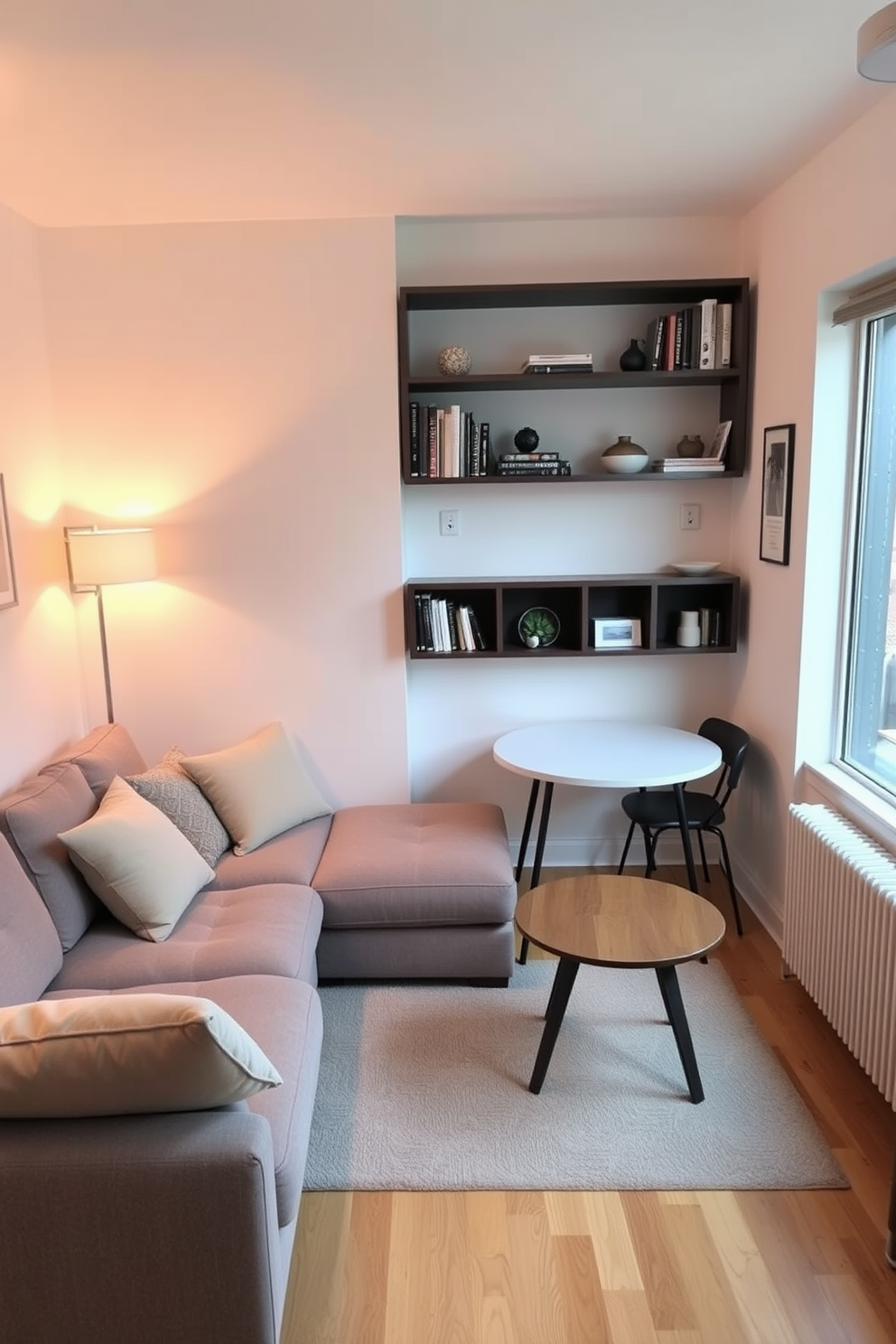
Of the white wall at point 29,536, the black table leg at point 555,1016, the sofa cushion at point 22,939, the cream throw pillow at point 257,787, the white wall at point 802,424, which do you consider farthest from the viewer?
the cream throw pillow at point 257,787

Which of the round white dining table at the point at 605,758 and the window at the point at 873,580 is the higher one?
the window at the point at 873,580

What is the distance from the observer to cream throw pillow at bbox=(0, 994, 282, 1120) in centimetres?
136

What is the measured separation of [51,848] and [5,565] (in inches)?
39.0

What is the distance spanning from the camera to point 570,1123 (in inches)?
88.0

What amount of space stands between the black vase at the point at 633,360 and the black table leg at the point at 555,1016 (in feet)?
7.03

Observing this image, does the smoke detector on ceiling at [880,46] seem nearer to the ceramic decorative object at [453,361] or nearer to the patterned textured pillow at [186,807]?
the ceramic decorative object at [453,361]

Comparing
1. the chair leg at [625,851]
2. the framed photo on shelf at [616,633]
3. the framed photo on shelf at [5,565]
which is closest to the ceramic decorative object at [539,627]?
the framed photo on shelf at [616,633]

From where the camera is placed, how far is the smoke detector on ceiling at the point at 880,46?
4.60 feet

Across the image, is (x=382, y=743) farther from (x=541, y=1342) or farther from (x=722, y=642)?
(x=541, y=1342)

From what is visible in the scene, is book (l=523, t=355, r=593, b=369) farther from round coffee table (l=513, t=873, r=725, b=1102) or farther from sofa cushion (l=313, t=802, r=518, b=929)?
round coffee table (l=513, t=873, r=725, b=1102)

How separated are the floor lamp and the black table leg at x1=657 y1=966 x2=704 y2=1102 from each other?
84.2 inches

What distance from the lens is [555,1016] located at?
2.33 metres

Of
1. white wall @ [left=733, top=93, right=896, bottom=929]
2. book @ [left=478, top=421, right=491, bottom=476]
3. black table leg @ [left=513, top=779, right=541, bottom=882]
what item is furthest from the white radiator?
book @ [left=478, top=421, right=491, bottom=476]

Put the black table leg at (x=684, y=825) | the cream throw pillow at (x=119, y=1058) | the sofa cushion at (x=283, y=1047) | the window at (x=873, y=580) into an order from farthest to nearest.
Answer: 1. the black table leg at (x=684, y=825)
2. the window at (x=873, y=580)
3. the sofa cushion at (x=283, y=1047)
4. the cream throw pillow at (x=119, y=1058)
